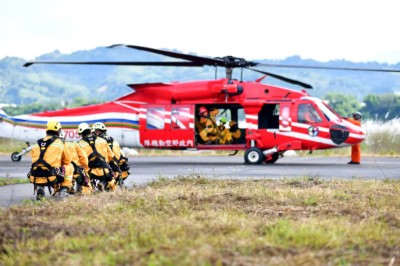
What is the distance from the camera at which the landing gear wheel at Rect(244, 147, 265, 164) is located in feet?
93.8

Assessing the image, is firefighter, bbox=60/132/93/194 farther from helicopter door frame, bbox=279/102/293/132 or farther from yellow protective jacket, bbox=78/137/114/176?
helicopter door frame, bbox=279/102/293/132

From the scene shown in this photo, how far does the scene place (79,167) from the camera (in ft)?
53.4

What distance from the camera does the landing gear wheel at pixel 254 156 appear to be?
2858 centimetres

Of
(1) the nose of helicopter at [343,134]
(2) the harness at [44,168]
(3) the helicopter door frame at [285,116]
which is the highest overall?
(3) the helicopter door frame at [285,116]

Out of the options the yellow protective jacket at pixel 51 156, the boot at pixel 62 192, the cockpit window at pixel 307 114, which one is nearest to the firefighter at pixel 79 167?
the boot at pixel 62 192

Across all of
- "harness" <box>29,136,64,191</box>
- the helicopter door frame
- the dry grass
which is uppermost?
the helicopter door frame

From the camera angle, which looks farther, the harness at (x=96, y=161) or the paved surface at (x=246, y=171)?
the paved surface at (x=246, y=171)

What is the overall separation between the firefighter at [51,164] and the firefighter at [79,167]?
1.62ft

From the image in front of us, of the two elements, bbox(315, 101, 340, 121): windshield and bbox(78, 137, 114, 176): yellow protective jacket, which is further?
bbox(315, 101, 340, 121): windshield

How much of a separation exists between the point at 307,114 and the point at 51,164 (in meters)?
14.1

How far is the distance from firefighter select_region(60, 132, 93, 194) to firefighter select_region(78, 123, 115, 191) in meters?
0.24

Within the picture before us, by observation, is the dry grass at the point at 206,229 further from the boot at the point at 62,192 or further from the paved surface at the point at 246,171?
the paved surface at the point at 246,171

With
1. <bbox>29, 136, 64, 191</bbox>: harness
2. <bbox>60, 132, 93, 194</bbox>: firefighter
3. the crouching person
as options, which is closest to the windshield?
the crouching person

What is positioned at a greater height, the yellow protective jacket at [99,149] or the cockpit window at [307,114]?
the cockpit window at [307,114]
